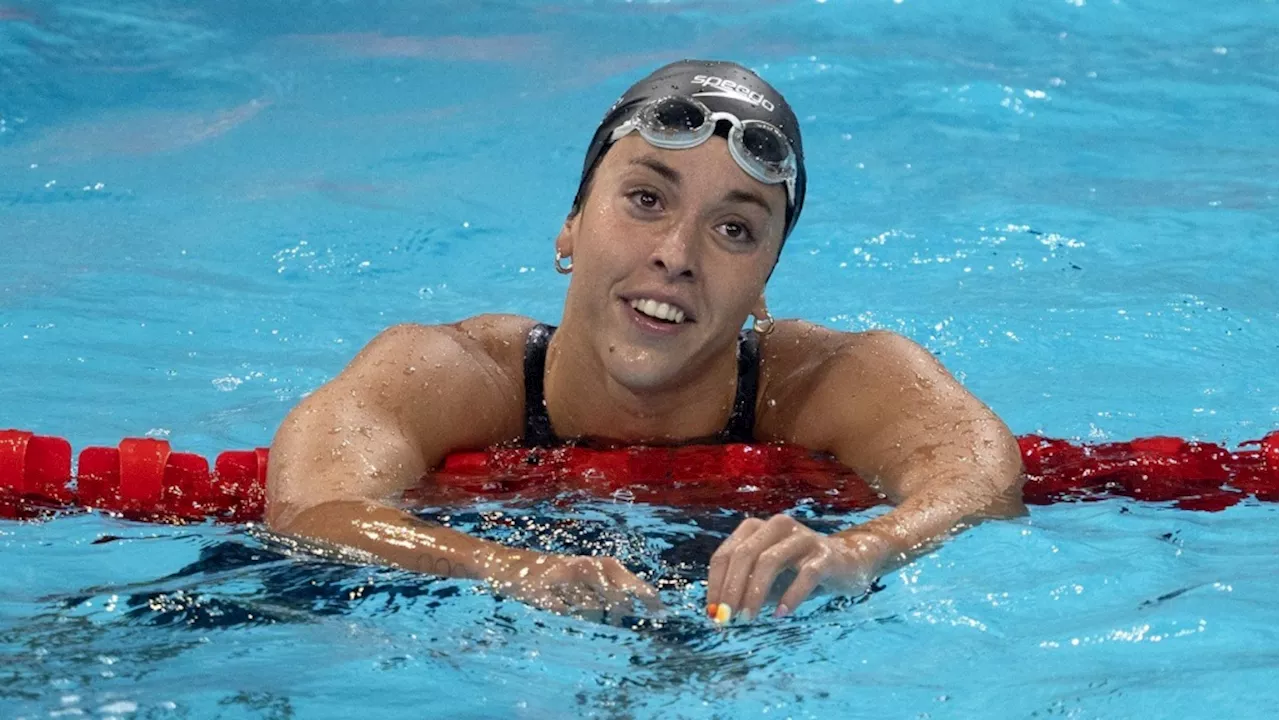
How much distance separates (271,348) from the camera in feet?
20.3

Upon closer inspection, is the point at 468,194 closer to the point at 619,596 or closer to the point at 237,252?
the point at 237,252

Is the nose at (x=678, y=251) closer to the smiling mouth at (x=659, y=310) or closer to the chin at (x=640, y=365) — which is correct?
the smiling mouth at (x=659, y=310)

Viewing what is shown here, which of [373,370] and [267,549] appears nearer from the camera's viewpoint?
[267,549]

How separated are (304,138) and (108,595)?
210 inches

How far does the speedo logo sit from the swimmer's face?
0.53 feet

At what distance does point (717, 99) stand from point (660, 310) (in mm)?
522

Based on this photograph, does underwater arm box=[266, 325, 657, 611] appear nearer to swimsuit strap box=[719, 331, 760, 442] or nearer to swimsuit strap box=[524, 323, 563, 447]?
swimsuit strap box=[524, 323, 563, 447]

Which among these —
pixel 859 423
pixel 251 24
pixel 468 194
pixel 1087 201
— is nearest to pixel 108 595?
pixel 859 423

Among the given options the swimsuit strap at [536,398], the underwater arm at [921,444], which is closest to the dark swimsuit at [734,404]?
the swimsuit strap at [536,398]

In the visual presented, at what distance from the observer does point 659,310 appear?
376 cm

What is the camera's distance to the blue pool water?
3.15 meters

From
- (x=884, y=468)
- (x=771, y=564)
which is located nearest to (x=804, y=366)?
(x=884, y=468)

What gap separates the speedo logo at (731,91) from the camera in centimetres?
392

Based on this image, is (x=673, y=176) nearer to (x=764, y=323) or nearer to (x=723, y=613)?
(x=764, y=323)
